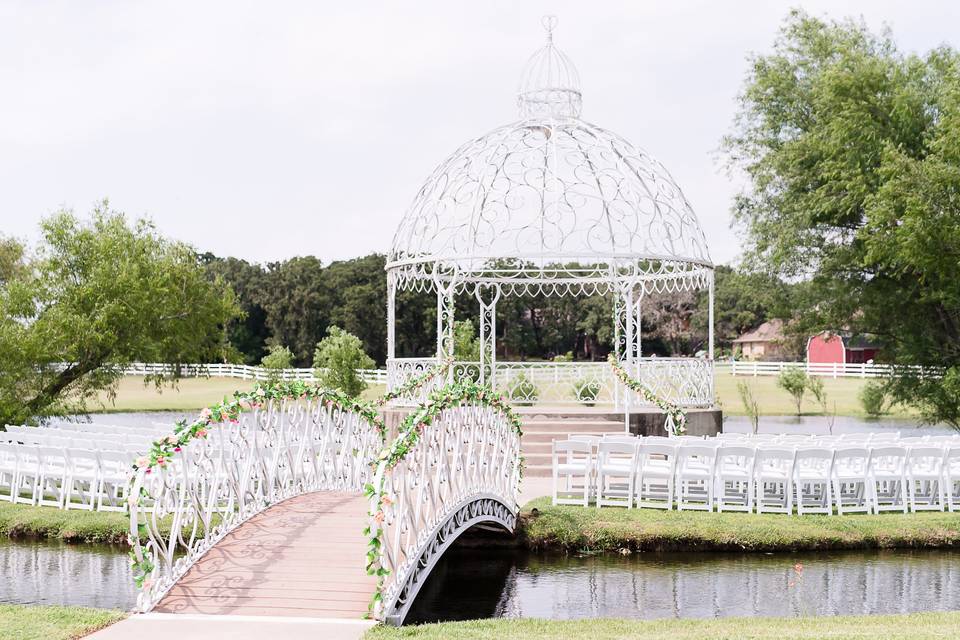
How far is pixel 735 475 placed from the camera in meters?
13.0

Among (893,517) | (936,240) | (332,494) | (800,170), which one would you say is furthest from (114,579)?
(800,170)

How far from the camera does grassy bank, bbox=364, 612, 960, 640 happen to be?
7.03 metres

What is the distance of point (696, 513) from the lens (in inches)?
494

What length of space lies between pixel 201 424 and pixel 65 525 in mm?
4951

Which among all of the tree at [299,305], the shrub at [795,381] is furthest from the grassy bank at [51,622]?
the tree at [299,305]

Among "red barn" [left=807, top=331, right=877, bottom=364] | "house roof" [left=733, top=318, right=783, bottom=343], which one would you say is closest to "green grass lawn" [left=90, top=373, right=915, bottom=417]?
"red barn" [left=807, top=331, right=877, bottom=364]

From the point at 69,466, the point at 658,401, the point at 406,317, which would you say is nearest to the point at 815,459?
the point at 658,401

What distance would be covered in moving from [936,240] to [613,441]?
9.87m

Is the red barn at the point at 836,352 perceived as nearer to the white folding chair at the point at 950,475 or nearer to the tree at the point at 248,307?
the tree at the point at 248,307

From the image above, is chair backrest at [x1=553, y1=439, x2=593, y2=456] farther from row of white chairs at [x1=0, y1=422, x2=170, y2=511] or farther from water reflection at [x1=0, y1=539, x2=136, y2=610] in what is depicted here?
water reflection at [x1=0, y1=539, x2=136, y2=610]

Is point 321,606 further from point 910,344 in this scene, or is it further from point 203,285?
point 910,344

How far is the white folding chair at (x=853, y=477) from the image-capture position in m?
12.6

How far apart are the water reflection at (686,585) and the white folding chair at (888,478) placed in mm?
1363

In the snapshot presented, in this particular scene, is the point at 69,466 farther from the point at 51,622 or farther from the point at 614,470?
the point at 614,470
